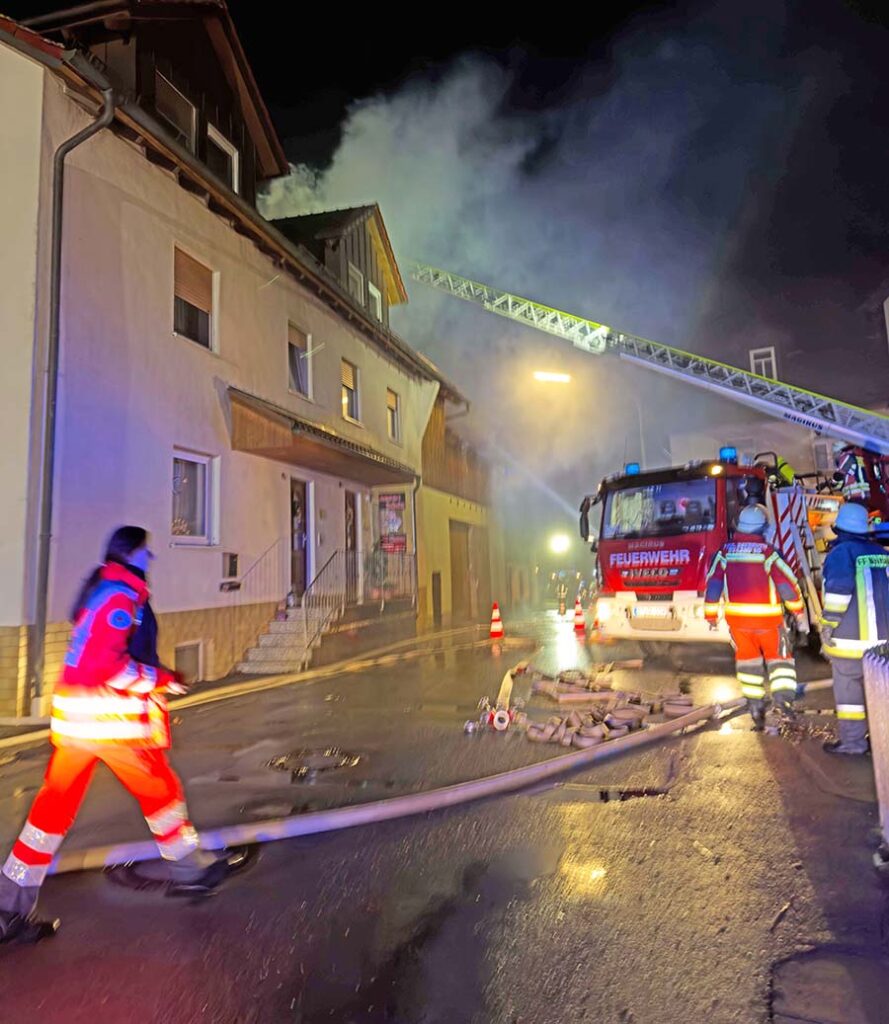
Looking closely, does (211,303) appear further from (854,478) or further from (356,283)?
(854,478)

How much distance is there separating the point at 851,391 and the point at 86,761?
2525 centimetres

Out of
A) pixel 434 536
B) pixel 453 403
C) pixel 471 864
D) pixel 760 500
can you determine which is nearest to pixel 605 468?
pixel 453 403

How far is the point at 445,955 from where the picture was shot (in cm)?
236

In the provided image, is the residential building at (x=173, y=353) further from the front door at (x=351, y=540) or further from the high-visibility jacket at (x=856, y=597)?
the high-visibility jacket at (x=856, y=597)

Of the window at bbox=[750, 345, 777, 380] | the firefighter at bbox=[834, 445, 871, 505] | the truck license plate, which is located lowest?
the truck license plate

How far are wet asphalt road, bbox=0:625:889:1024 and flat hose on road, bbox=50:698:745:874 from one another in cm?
9

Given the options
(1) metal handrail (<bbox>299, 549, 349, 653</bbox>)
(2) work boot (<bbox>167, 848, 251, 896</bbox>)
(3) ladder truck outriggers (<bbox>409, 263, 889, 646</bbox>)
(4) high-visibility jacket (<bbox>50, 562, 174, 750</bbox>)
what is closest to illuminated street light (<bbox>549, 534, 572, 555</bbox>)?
(1) metal handrail (<bbox>299, 549, 349, 653</bbox>)

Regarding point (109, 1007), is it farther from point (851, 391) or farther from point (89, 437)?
point (851, 391)

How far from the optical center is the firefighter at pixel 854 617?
4.42m

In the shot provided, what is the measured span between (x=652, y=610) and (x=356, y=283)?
1028cm

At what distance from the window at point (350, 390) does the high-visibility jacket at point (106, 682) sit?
10910 mm

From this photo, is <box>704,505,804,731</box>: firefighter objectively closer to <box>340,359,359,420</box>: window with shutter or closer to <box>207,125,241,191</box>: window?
<box>340,359,359,420</box>: window with shutter

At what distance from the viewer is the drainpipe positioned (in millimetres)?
6438

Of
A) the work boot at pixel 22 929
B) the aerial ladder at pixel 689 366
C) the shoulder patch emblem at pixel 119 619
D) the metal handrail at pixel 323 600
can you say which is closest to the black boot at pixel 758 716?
the shoulder patch emblem at pixel 119 619
